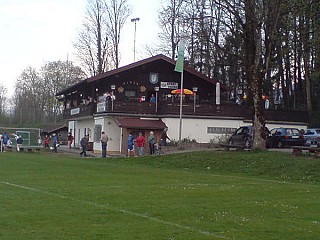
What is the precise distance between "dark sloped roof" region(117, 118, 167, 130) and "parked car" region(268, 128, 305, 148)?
9.80 m

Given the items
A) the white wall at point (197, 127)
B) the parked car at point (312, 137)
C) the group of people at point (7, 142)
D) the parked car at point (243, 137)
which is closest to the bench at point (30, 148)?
the group of people at point (7, 142)

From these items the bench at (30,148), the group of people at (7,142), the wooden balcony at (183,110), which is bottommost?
the bench at (30,148)

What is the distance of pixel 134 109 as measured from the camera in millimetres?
49562

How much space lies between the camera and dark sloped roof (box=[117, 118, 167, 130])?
4775 centimetres

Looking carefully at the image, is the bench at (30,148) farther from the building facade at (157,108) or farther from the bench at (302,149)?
the bench at (302,149)

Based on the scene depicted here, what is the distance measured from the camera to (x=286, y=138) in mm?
42250

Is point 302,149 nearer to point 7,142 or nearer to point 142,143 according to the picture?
point 142,143

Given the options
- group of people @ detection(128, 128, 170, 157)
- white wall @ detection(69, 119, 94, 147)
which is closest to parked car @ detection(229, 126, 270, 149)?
group of people @ detection(128, 128, 170, 157)

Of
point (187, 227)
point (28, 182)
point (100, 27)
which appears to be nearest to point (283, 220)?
point (187, 227)

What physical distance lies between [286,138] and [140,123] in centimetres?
1228

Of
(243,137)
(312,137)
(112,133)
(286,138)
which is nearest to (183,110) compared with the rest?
(112,133)

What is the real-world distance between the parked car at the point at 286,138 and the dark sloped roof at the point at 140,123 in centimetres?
980

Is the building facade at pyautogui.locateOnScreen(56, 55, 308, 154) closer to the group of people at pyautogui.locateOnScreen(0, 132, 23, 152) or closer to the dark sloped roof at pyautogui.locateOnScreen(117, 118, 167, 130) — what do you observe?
the dark sloped roof at pyautogui.locateOnScreen(117, 118, 167, 130)

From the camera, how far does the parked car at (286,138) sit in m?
42.2
